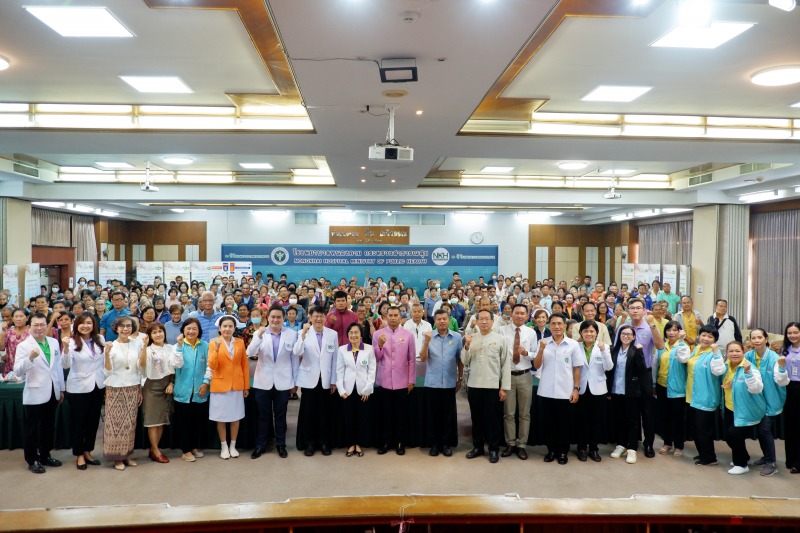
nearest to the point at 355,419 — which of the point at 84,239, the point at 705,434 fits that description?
the point at 705,434

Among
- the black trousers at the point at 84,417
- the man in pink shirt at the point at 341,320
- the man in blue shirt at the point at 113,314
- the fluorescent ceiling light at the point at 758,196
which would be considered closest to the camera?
the black trousers at the point at 84,417

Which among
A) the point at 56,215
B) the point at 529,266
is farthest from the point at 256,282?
the point at 529,266

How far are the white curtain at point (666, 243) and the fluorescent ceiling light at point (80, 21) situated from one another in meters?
13.8

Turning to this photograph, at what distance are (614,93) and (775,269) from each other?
349 inches

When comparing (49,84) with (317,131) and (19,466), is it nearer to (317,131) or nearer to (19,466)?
(317,131)

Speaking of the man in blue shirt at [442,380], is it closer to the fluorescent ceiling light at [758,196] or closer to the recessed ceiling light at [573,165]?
the recessed ceiling light at [573,165]

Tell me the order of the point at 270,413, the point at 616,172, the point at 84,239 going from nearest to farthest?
the point at 270,413 < the point at 616,172 < the point at 84,239

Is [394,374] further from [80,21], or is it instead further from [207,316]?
[80,21]

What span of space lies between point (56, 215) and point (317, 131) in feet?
38.5

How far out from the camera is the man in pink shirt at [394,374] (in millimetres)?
5074

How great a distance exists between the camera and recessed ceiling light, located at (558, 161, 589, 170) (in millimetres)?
9226

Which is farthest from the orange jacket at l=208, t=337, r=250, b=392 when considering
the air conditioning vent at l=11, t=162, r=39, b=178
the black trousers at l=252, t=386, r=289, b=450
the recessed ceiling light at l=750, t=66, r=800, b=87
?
the air conditioning vent at l=11, t=162, r=39, b=178

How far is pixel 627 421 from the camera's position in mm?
5016

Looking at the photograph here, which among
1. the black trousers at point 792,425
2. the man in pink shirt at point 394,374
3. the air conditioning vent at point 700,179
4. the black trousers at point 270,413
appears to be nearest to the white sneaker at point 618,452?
the black trousers at point 792,425
